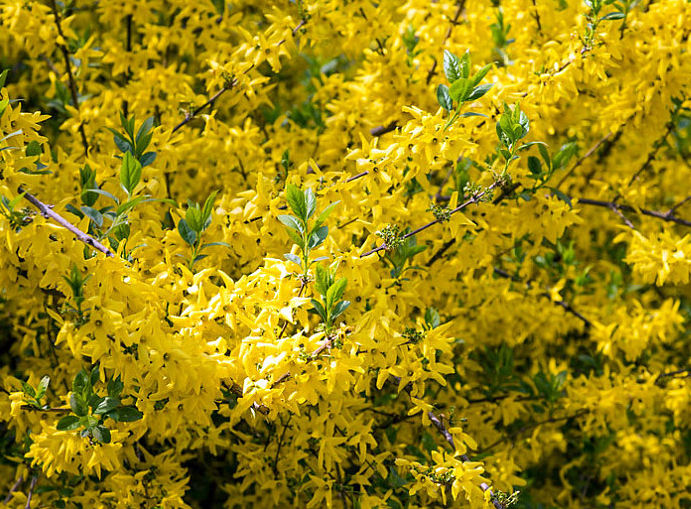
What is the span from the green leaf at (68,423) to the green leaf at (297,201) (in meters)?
0.80

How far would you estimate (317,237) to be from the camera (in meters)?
1.78

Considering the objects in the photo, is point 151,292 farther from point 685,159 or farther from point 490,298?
point 685,159

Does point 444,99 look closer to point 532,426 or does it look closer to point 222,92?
point 222,92

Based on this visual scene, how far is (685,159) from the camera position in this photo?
4168mm

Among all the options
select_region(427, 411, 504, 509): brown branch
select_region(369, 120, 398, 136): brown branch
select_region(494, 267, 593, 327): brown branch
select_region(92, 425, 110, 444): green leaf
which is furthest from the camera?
select_region(494, 267, 593, 327): brown branch

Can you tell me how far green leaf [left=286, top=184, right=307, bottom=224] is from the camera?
1.78 meters

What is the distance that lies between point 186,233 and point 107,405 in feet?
1.76

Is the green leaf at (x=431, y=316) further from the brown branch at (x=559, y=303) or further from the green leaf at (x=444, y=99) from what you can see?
the brown branch at (x=559, y=303)

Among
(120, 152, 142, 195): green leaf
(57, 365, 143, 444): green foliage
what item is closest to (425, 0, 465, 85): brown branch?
(120, 152, 142, 195): green leaf

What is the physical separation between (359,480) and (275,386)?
0.74 m

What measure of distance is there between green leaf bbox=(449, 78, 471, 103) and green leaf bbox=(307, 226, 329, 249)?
0.55m

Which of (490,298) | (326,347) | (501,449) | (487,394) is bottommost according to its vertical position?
(501,449)

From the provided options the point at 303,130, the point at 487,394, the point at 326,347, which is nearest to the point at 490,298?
the point at 487,394

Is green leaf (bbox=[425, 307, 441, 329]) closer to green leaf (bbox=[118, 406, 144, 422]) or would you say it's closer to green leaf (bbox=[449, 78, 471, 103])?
green leaf (bbox=[449, 78, 471, 103])
